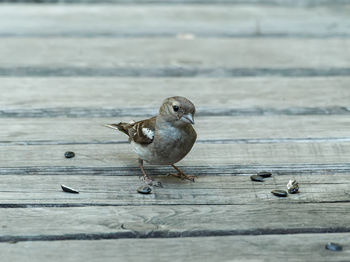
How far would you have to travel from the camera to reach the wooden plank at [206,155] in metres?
2.89

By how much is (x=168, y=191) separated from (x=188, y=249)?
0.58 metres

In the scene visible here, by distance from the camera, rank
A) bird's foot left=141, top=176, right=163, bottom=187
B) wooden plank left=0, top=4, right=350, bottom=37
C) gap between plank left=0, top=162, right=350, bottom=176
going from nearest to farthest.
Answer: bird's foot left=141, top=176, right=163, bottom=187 → gap between plank left=0, top=162, right=350, bottom=176 → wooden plank left=0, top=4, right=350, bottom=37

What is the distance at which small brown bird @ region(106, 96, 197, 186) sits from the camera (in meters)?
2.81

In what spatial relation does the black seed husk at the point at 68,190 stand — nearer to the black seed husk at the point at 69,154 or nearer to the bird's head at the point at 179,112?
the black seed husk at the point at 69,154

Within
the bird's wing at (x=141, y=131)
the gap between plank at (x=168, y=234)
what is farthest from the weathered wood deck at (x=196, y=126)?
the bird's wing at (x=141, y=131)

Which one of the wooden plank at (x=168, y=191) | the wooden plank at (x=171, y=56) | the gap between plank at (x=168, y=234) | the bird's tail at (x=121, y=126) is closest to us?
the gap between plank at (x=168, y=234)

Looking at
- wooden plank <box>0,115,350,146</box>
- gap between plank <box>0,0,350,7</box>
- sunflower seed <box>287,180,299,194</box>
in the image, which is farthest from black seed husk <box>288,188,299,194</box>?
gap between plank <box>0,0,350,7</box>

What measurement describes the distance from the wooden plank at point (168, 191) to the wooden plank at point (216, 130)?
0.41 meters

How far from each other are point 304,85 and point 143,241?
2189mm

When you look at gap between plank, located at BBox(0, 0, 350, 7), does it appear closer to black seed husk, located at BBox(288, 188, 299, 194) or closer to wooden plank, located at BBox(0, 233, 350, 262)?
black seed husk, located at BBox(288, 188, 299, 194)

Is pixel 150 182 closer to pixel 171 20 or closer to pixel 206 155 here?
pixel 206 155

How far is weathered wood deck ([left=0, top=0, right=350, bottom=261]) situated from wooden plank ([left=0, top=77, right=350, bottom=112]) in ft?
0.04

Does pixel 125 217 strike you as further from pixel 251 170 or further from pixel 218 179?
pixel 251 170

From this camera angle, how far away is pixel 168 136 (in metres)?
2.88
